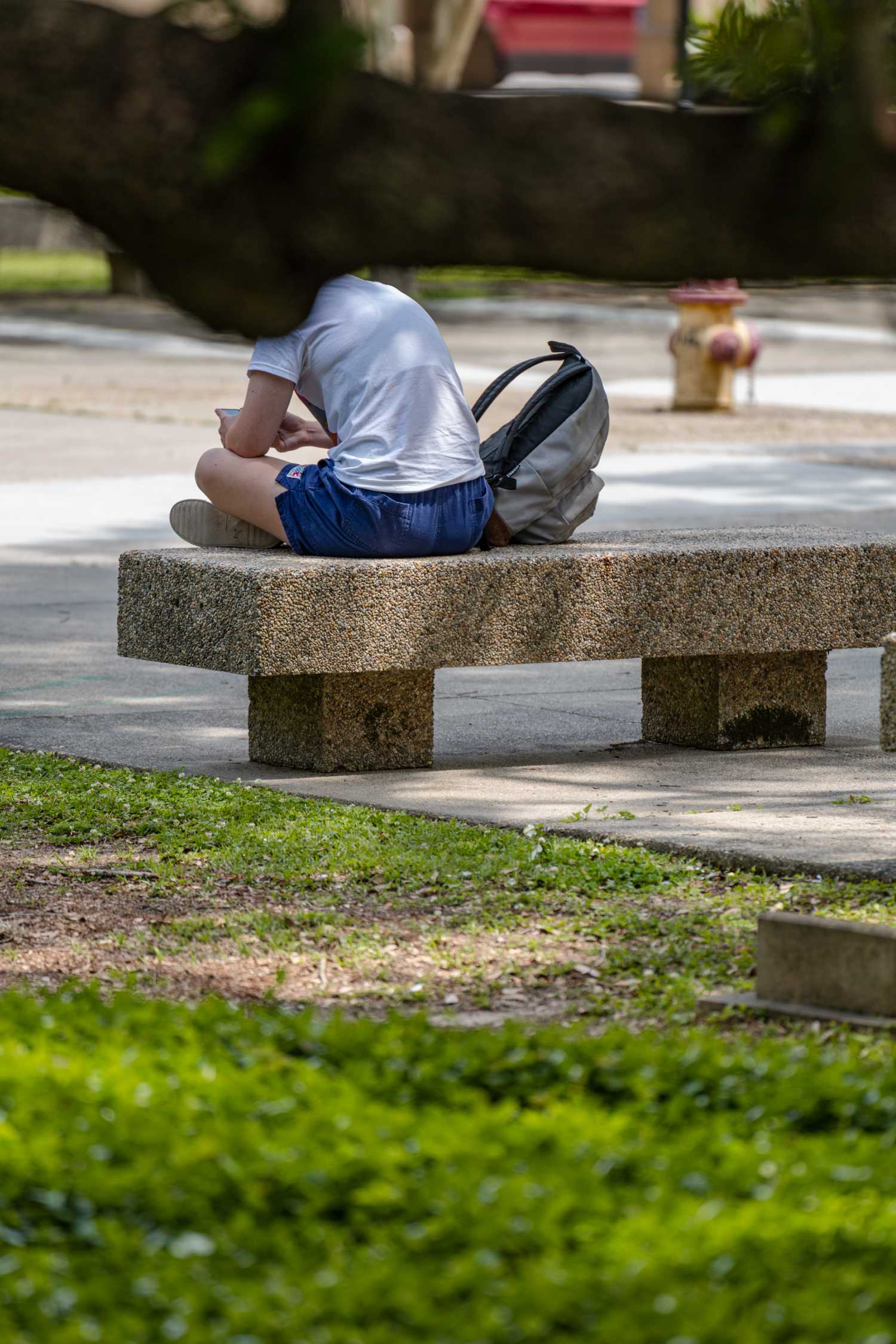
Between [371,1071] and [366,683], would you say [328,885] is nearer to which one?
[366,683]

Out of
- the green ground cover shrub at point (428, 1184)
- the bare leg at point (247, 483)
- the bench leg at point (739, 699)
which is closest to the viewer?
the green ground cover shrub at point (428, 1184)

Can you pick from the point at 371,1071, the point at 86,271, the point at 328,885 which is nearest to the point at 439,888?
the point at 328,885

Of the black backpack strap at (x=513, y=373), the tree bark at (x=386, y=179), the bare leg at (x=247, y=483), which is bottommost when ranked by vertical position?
the bare leg at (x=247, y=483)

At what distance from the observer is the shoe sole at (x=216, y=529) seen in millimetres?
6730

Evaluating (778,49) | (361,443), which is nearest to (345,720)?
(361,443)

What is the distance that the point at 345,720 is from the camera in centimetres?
668

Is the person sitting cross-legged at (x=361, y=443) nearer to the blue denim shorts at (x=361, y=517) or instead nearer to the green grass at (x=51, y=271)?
the blue denim shorts at (x=361, y=517)

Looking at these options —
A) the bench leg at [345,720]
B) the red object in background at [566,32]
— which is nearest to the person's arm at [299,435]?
the bench leg at [345,720]

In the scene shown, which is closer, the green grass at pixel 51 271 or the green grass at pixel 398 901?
the green grass at pixel 398 901

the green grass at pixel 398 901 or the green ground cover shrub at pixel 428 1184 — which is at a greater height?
the green ground cover shrub at pixel 428 1184

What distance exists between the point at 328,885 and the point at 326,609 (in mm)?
948

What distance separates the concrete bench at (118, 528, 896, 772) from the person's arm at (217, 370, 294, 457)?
1.03 feet

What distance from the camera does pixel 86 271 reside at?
38.7m

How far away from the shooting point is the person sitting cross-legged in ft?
21.0
